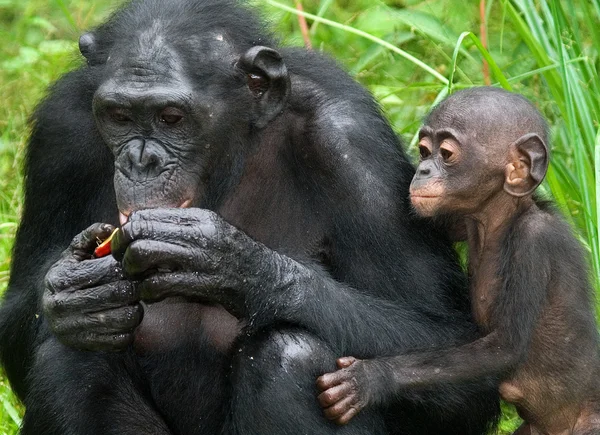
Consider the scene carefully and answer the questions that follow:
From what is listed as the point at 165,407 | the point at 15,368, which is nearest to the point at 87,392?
the point at 165,407

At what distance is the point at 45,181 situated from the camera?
6.99m

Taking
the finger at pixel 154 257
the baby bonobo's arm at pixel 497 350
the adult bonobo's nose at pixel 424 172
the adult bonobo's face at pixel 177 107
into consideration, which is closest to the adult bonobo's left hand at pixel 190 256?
the finger at pixel 154 257

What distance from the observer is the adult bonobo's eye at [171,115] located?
20.4 feet

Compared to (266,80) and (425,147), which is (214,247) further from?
(425,147)

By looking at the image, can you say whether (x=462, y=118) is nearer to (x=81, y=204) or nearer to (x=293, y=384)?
(x=293, y=384)

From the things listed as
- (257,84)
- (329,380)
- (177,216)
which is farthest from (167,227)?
(257,84)

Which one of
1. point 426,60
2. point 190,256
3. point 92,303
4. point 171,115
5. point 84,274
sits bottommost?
point 426,60

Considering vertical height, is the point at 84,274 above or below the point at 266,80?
below

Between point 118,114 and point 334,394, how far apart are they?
5.66ft

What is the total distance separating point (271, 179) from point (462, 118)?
110 centimetres

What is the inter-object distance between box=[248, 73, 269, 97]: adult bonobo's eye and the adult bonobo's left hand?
938 mm

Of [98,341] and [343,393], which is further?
[98,341]

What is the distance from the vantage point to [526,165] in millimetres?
6324

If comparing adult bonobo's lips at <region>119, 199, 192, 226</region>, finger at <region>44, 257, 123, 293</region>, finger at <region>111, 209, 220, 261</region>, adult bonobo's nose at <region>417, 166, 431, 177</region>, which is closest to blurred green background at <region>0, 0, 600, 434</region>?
adult bonobo's nose at <region>417, 166, 431, 177</region>
